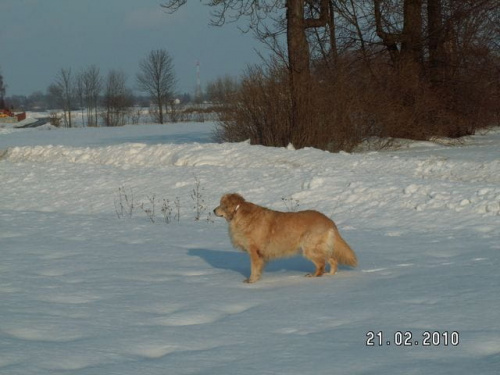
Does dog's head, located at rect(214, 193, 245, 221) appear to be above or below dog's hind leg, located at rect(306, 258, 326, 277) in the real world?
above

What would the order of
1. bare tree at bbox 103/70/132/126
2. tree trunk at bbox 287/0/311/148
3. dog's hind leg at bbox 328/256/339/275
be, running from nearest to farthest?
dog's hind leg at bbox 328/256/339/275, tree trunk at bbox 287/0/311/148, bare tree at bbox 103/70/132/126

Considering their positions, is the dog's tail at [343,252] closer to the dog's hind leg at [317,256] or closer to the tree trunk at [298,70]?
the dog's hind leg at [317,256]

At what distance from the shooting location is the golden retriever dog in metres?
7.44

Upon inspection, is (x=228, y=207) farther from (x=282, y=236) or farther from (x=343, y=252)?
(x=343, y=252)

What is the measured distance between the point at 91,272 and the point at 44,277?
561mm

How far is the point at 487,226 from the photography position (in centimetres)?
1027

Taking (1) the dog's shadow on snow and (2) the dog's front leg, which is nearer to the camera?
(2) the dog's front leg

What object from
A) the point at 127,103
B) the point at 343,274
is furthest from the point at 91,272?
the point at 127,103

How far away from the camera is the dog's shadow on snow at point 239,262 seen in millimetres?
8367

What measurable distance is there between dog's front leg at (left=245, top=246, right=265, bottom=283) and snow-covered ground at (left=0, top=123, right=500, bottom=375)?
0.16m

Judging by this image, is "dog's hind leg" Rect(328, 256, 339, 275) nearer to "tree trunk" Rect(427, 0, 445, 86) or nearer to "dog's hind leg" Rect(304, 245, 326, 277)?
"dog's hind leg" Rect(304, 245, 326, 277)

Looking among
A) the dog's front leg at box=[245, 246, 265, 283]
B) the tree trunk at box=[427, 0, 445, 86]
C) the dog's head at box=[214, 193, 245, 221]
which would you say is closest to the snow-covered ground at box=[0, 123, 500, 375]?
the dog's front leg at box=[245, 246, 265, 283]

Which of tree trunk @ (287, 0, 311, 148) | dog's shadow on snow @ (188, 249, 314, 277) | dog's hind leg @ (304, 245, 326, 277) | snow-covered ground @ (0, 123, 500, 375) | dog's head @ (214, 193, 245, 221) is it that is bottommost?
dog's shadow on snow @ (188, 249, 314, 277)

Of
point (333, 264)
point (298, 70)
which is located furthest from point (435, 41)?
point (333, 264)
